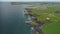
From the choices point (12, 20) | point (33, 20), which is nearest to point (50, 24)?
point (33, 20)

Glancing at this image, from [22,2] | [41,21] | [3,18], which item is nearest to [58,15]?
[41,21]

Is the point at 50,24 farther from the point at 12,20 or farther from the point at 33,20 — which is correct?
the point at 12,20

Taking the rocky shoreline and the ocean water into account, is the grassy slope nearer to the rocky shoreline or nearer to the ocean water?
the rocky shoreline

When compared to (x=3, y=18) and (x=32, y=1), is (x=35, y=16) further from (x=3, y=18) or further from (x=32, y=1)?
(x=3, y=18)

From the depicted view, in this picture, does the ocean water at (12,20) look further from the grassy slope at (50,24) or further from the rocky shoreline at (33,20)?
the grassy slope at (50,24)

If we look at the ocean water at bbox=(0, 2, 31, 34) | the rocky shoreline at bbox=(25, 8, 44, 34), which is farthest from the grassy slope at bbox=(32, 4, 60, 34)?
the ocean water at bbox=(0, 2, 31, 34)

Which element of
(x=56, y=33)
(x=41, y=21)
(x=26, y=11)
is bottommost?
(x=56, y=33)

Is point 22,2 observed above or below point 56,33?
above

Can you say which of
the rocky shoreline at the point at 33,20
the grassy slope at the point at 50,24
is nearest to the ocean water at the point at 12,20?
the rocky shoreline at the point at 33,20
